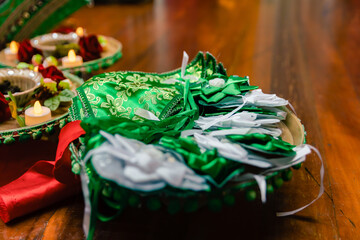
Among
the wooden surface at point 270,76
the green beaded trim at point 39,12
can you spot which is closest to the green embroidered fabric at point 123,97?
the wooden surface at point 270,76

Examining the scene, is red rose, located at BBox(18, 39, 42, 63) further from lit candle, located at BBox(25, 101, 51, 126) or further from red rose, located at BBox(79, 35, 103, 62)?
lit candle, located at BBox(25, 101, 51, 126)

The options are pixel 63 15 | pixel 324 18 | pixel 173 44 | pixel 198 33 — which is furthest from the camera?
pixel 324 18

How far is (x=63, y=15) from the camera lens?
1.16 meters

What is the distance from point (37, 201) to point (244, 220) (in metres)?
0.32

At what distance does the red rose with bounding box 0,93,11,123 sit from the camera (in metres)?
0.62

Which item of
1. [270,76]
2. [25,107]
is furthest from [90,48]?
[270,76]

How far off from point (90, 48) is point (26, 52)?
6.4 inches

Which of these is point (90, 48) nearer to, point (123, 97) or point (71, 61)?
point (71, 61)

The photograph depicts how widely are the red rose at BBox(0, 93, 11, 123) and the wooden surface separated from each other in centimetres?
20

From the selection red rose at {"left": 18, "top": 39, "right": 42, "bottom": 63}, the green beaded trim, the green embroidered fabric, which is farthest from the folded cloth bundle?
the green beaded trim

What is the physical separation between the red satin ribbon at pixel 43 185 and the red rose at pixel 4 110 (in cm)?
12

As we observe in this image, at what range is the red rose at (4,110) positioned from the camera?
2.05ft

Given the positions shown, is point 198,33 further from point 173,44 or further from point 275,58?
point 275,58

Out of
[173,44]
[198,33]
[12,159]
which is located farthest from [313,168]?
[198,33]
